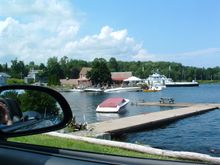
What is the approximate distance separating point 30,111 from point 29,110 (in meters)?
0.01

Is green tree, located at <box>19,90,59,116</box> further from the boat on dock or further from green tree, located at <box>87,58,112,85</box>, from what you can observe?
the boat on dock

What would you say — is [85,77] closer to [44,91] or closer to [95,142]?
[95,142]

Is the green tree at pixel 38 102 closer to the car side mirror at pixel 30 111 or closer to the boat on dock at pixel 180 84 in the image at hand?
the car side mirror at pixel 30 111

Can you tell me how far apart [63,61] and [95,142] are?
177730mm

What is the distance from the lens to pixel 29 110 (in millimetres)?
2998

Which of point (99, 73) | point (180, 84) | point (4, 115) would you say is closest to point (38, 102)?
point (4, 115)

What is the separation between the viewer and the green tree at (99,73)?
5615 inches

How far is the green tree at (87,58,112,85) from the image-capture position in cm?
14262

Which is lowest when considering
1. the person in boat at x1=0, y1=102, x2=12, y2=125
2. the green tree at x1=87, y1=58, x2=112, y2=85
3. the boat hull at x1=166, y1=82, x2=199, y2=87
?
the boat hull at x1=166, y1=82, x2=199, y2=87

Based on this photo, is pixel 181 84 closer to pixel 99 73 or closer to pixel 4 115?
pixel 99 73

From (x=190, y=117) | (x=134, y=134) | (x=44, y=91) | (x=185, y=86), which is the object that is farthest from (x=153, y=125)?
(x=185, y=86)

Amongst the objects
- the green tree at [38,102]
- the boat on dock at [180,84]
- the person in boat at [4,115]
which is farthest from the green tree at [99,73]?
the person in boat at [4,115]

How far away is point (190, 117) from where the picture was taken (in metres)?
41.2

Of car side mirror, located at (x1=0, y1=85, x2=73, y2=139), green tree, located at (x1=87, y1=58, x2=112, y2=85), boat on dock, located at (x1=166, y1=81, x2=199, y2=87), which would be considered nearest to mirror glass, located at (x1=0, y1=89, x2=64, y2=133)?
car side mirror, located at (x1=0, y1=85, x2=73, y2=139)
